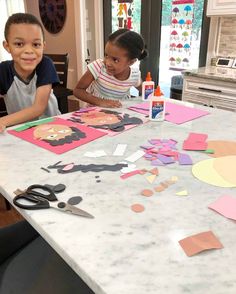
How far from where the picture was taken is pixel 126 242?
1.86 ft

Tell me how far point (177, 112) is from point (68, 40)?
3.43m

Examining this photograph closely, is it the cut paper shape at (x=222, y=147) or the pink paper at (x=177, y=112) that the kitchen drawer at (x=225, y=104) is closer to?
the pink paper at (x=177, y=112)

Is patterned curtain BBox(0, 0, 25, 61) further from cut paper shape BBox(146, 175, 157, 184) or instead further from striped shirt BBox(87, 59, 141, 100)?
cut paper shape BBox(146, 175, 157, 184)

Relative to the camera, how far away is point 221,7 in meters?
2.53

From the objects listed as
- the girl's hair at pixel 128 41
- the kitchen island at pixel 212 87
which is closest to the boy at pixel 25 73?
the girl's hair at pixel 128 41

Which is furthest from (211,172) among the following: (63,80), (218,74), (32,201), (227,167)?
(63,80)

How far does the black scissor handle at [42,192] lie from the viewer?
709mm

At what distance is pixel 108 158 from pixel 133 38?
0.97m

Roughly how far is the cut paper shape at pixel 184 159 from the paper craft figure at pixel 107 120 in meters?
0.32

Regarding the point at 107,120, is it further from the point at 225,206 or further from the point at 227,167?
the point at 225,206

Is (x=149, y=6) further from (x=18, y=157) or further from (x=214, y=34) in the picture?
(x=18, y=157)

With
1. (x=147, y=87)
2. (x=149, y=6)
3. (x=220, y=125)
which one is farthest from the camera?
(x=149, y=6)

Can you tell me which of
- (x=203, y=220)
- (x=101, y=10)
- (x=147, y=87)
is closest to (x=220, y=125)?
(x=147, y=87)

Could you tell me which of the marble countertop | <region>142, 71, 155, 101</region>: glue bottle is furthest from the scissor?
the marble countertop
